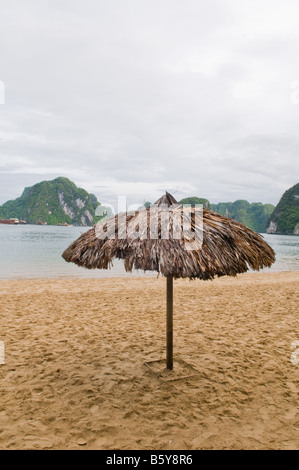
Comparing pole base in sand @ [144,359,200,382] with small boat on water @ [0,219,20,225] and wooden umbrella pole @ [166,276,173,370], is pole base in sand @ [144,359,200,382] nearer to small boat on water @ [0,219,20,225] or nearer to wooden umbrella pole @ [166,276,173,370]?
wooden umbrella pole @ [166,276,173,370]

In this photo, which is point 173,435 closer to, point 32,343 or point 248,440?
point 248,440

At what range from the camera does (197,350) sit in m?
5.28

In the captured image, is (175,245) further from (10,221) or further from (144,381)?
(10,221)

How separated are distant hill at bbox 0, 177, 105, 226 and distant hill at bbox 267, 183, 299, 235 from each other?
70623mm

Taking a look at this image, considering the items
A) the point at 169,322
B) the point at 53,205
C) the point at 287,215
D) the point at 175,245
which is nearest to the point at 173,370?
the point at 169,322

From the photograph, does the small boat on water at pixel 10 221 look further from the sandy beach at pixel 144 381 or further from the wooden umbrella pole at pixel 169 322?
the wooden umbrella pole at pixel 169 322

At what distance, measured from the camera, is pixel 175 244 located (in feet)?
10.6

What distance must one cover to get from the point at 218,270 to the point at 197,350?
2527 mm

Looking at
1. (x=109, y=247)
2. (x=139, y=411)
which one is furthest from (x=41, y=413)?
(x=109, y=247)

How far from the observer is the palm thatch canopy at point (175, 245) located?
3.18 m

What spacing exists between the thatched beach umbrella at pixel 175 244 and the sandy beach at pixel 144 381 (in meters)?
1.50

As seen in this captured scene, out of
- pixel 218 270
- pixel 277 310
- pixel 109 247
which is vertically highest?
pixel 109 247

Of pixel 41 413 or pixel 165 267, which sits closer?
pixel 165 267

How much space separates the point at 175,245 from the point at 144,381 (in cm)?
202
